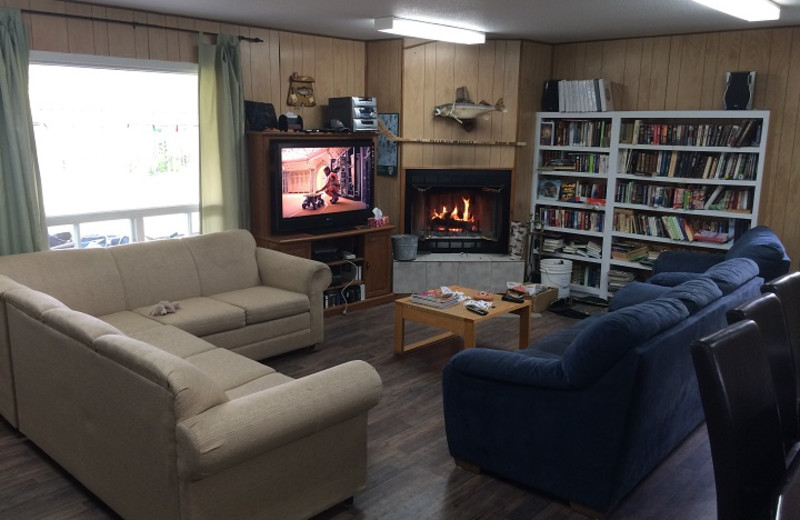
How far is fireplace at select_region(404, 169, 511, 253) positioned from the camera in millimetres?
6516

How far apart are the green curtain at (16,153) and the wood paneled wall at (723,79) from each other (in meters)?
4.76

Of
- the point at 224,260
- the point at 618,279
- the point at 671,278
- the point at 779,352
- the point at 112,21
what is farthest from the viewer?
the point at 618,279

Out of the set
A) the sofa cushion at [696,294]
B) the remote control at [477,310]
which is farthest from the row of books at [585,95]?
the sofa cushion at [696,294]

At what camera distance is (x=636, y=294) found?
184 inches

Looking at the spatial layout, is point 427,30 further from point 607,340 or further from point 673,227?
point 607,340

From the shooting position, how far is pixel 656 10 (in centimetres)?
470

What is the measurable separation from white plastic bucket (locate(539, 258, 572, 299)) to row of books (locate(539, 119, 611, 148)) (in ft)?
3.72

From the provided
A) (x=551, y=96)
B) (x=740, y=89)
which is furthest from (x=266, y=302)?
(x=740, y=89)

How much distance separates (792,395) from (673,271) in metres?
2.93

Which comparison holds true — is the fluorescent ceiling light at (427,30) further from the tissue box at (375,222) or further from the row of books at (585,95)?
the tissue box at (375,222)

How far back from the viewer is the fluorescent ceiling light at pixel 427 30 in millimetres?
5027

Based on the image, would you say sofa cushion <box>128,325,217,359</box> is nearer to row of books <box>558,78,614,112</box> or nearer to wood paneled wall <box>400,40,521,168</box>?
wood paneled wall <box>400,40,521,168</box>

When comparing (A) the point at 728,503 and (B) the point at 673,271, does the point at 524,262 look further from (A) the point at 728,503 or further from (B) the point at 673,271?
(A) the point at 728,503

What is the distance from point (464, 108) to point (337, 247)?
1.72 metres
